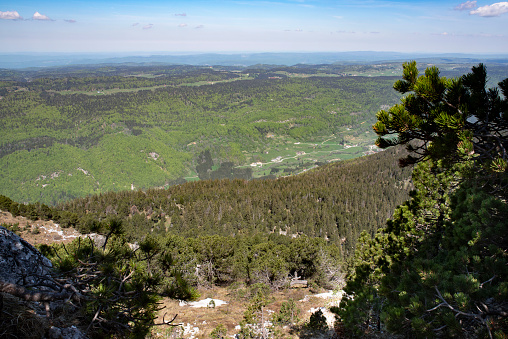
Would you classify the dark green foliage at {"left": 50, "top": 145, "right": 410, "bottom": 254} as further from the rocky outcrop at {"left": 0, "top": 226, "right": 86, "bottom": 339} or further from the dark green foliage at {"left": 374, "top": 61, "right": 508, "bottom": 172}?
the dark green foliage at {"left": 374, "top": 61, "right": 508, "bottom": 172}

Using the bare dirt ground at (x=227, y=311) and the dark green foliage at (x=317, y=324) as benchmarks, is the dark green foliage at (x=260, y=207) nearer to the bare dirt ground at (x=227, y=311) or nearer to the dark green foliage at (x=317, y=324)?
the bare dirt ground at (x=227, y=311)

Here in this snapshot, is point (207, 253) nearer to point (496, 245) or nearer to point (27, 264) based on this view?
point (27, 264)

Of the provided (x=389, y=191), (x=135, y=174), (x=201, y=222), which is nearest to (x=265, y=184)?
(x=201, y=222)

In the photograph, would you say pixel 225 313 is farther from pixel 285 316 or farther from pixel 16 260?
pixel 16 260

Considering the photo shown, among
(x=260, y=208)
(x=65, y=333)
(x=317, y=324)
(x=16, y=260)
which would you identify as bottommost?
(x=260, y=208)

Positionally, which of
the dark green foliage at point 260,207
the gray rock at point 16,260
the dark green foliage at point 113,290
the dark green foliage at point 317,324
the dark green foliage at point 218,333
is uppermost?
the gray rock at point 16,260

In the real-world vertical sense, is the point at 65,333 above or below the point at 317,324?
above

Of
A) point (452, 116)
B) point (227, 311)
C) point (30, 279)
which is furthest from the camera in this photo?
point (227, 311)

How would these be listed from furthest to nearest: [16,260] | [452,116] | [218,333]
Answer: [218,333], [16,260], [452,116]

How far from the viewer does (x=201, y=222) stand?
6850 cm

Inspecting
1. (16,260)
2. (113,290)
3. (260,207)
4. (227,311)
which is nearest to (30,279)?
(16,260)

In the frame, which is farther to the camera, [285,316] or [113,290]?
[285,316]

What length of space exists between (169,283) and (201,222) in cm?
6454

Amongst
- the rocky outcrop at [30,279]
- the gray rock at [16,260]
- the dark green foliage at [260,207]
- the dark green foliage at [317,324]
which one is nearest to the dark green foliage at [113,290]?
the rocky outcrop at [30,279]
